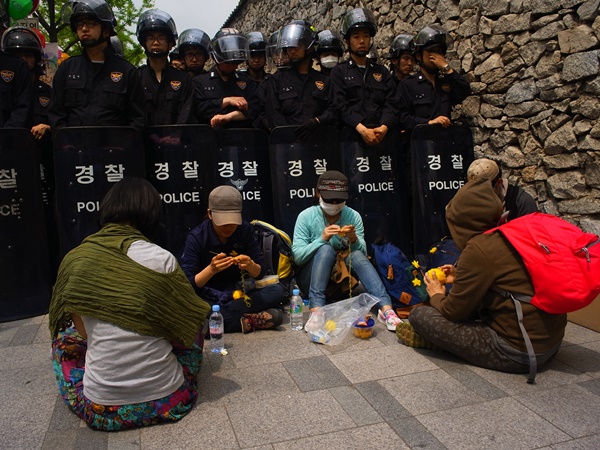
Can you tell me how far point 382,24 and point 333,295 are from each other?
238 inches

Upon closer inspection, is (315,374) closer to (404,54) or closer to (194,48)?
(194,48)

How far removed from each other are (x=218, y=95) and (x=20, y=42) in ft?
7.21

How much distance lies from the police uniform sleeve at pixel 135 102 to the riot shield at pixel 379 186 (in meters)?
1.96

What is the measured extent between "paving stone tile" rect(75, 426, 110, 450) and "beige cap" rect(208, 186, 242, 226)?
64.5 inches

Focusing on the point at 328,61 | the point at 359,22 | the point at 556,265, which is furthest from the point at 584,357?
the point at 328,61

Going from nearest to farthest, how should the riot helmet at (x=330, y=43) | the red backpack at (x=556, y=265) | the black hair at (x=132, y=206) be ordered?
the black hair at (x=132, y=206), the red backpack at (x=556, y=265), the riot helmet at (x=330, y=43)

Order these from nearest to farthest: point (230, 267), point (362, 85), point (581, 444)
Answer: point (581, 444)
point (230, 267)
point (362, 85)

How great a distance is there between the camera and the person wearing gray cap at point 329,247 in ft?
14.0

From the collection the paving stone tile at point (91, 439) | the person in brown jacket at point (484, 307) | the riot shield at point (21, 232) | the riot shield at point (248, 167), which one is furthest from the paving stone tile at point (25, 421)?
the riot shield at point (248, 167)

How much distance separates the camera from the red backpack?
2.86 meters

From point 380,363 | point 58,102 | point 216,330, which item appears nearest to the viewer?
point 380,363

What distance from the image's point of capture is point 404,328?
375 centimetres

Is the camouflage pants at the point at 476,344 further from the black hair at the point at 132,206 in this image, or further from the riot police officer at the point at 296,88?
the riot police officer at the point at 296,88

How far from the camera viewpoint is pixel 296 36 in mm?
5609
